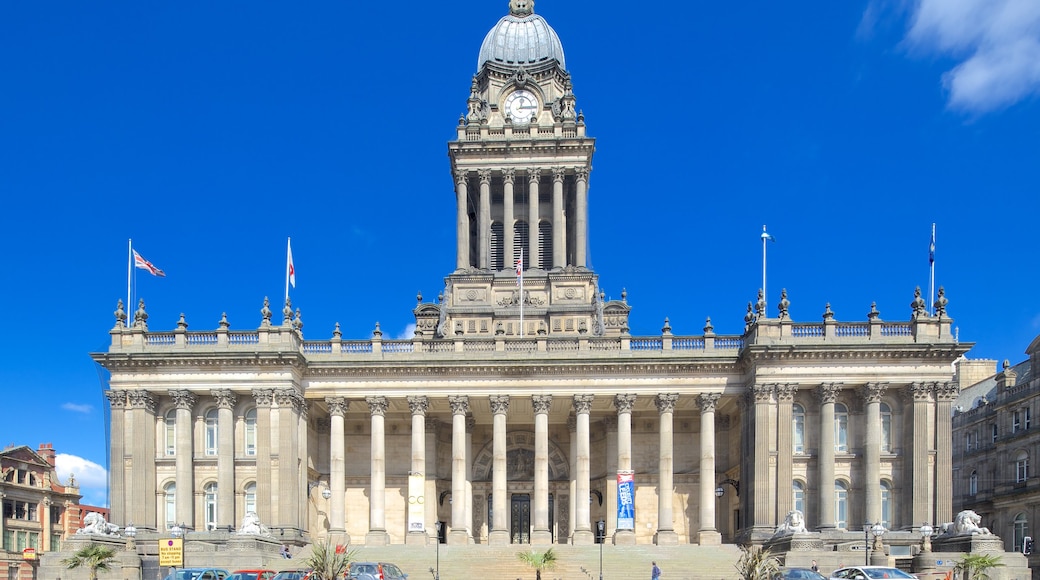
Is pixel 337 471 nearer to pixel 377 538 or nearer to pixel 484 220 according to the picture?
pixel 377 538

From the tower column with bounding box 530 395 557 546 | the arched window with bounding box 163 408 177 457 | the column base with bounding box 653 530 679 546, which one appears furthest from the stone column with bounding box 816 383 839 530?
the arched window with bounding box 163 408 177 457

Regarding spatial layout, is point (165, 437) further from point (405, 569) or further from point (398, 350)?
point (405, 569)

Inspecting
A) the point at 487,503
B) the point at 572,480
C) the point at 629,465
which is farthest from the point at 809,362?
the point at 487,503

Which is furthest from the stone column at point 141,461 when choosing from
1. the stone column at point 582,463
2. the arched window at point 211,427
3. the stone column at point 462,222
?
the stone column at point 582,463

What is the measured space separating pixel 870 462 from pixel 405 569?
26.1 metres

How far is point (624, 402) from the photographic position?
54.7m

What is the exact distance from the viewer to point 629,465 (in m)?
54.2

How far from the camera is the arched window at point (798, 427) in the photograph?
175 feet

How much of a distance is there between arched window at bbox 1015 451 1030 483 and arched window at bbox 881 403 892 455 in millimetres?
22389

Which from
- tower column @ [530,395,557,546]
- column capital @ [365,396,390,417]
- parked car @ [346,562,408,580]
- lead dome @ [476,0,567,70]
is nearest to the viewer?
parked car @ [346,562,408,580]

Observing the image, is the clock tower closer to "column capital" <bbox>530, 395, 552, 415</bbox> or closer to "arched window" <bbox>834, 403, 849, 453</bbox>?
"column capital" <bbox>530, 395, 552, 415</bbox>

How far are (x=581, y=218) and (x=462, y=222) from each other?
8646 millimetres

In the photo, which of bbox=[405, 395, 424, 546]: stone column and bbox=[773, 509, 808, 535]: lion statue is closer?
bbox=[773, 509, 808, 535]: lion statue

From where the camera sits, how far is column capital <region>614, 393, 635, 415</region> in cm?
5466
